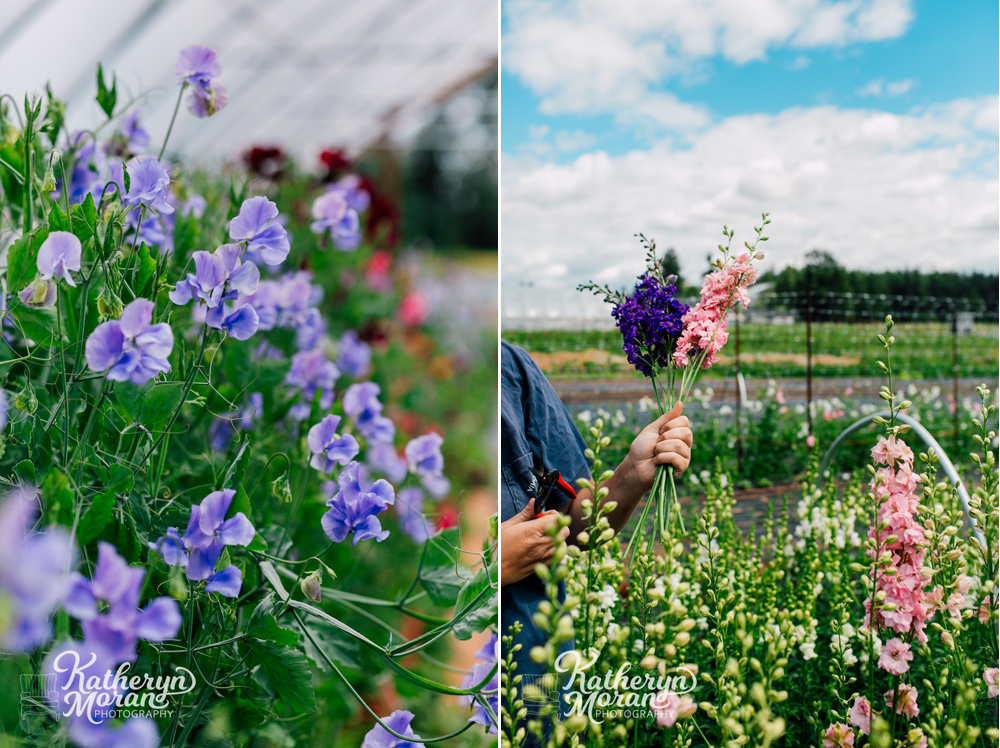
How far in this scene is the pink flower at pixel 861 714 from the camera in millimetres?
864

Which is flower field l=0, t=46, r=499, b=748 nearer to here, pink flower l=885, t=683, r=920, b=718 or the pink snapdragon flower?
the pink snapdragon flower

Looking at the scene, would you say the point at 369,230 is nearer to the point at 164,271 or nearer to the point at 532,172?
the point at 532,172

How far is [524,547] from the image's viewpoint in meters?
0.84

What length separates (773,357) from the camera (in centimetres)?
242

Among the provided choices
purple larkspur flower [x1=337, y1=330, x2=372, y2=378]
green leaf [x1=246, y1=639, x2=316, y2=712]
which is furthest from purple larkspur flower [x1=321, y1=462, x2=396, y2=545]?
purple larkspur flower [x1=337, y1=330, x2=372, y2=378]

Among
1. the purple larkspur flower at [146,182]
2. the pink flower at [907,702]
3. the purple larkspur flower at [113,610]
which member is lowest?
the pink flower at [907,702]

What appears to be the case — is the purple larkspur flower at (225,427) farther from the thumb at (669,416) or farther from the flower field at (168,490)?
the thumb at (669,416)

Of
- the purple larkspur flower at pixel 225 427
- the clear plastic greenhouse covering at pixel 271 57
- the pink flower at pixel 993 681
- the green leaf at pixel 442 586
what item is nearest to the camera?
the green leaf at pixel 442 586

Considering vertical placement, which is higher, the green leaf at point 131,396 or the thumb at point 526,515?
the green leaf at point 131,396

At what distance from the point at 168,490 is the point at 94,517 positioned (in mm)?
208

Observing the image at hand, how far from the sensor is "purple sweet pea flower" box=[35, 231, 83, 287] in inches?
22.6

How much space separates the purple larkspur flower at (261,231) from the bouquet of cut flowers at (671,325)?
0.46 metres

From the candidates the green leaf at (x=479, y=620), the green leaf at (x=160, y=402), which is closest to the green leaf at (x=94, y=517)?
the green leaf at (x=160, y=402)

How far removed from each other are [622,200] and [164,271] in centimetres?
72
